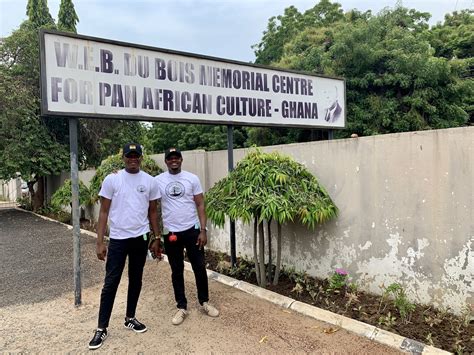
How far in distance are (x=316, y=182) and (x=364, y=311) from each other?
153 centimetres

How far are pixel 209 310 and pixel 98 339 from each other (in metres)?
1.08

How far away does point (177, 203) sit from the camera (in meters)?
3.80

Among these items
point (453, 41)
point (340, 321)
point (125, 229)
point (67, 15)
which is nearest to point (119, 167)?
point (125, 229)

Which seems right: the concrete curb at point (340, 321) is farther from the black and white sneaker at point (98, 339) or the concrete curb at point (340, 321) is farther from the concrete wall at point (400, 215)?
the black and white sneaker at point (98, 339)

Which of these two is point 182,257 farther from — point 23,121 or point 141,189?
point 23,121

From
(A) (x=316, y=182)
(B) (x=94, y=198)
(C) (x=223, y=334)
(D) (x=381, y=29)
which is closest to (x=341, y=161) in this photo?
(A) (x=316, y=182)

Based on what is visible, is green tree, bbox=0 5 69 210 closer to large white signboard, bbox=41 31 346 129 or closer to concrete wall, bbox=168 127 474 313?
large white signboard, bbox=41 31 346 129

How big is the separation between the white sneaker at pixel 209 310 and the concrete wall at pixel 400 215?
5.33 feet

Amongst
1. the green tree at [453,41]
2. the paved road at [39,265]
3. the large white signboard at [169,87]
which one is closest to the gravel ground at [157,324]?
the paved road at [39,265]

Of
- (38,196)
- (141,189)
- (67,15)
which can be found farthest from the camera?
(67,15)

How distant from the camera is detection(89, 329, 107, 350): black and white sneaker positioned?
325 cm

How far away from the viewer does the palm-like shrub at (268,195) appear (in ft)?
13.4

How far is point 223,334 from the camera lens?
3490mm

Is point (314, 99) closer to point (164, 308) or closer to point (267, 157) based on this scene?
point (267, 157)
